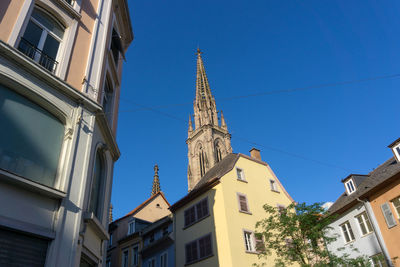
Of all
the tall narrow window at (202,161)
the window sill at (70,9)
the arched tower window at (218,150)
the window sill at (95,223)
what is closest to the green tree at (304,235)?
the window sill at (95,223)

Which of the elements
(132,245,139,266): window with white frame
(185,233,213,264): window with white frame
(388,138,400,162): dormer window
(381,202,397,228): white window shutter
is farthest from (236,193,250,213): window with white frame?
(132,245,139,266): window with white frame

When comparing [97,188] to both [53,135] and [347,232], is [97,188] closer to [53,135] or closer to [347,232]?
[53,135]

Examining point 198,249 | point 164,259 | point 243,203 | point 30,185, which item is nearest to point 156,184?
point 164,259

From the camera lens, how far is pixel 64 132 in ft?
31.1

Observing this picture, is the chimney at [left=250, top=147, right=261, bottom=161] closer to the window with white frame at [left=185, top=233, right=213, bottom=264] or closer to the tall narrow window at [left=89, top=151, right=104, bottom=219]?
the window with white frame at [left=185, top=233, right=213, bottom=264]

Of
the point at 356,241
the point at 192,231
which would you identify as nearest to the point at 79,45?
the point at 192,231

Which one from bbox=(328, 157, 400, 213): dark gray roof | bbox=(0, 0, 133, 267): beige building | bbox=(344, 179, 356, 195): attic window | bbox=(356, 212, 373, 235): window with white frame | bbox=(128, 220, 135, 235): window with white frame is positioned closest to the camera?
bbox=(0, 0, 133, 267): beige building

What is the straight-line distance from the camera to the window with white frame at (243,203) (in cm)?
2372

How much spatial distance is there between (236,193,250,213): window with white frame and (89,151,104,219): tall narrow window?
46.4 ft

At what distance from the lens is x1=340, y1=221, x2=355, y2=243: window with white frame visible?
22688 millimetres

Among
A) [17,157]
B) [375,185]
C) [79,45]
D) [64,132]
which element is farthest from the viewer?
[375,185]

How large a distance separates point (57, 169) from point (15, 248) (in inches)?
93.7

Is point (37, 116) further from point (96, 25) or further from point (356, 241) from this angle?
point (356, 241)

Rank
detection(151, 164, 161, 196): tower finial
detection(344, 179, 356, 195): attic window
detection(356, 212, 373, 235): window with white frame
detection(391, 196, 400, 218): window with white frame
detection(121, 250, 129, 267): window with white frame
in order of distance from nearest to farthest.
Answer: detection(391, 196, 400, 218): window with white frame, detection(356, 212, 373, 235): window with white frame, detection(344, 179, 356, 195): attic window, detection(121, 250, 129, 267): window with white frame, detection(151, 164, 161, 196): tower finial
